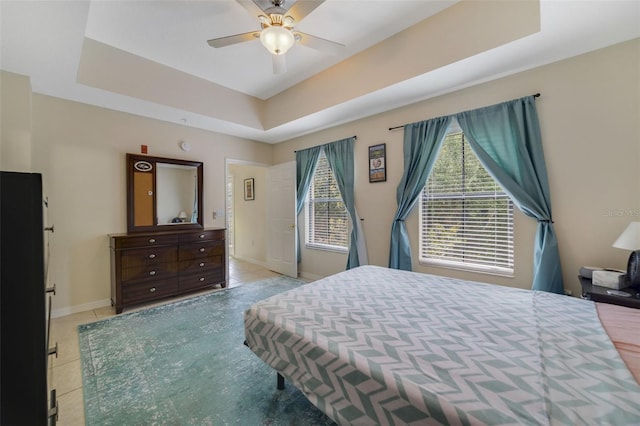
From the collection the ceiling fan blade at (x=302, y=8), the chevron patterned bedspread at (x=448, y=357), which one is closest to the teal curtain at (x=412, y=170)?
the chevron patterned bedspread at (x=448, y=357)

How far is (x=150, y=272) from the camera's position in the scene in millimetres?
3240

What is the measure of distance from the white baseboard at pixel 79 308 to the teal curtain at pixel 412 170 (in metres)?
3.71

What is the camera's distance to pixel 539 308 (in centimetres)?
155

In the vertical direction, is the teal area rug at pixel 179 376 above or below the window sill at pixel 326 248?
below

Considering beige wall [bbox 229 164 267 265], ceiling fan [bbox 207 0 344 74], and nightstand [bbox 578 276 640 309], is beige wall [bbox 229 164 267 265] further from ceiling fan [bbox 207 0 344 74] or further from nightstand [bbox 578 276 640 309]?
nightstand [bbox 578 276 640 309]

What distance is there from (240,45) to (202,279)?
308cm

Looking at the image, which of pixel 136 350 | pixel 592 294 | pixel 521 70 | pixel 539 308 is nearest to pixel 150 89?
pixel 136 350

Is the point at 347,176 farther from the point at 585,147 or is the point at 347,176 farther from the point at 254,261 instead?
the point at 254,261

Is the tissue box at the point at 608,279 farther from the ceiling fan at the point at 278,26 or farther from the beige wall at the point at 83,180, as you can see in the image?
the beige wall at the point at 83,180

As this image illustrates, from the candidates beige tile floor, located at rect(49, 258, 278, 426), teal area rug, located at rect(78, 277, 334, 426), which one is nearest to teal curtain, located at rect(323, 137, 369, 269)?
teal area rug, located at rect(78, 277, 334, 426)

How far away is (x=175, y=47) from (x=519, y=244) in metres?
4.16

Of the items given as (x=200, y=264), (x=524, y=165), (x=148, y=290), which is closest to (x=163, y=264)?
(x=148, y=290)

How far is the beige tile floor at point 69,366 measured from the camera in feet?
5.12

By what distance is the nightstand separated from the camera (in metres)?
1.67
